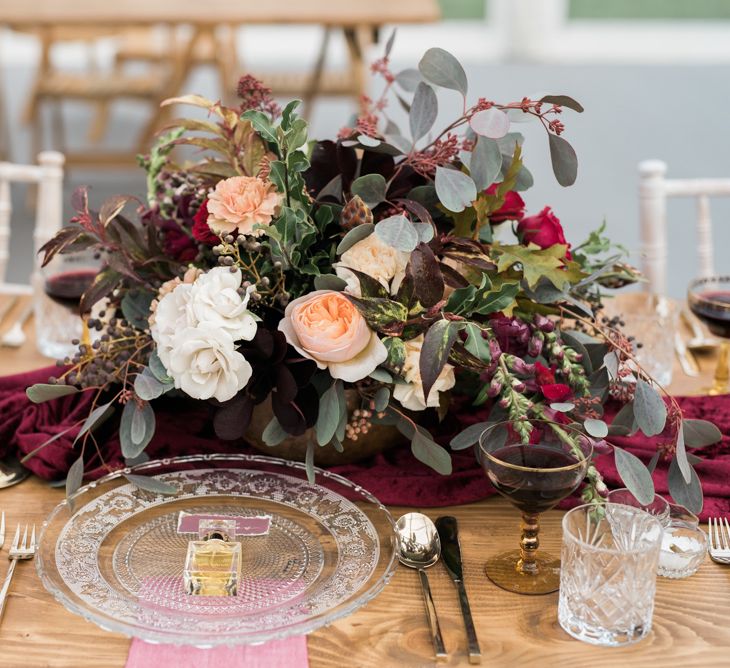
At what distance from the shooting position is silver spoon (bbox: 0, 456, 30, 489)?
1.20 m

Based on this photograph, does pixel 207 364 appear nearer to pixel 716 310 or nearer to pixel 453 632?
pixel 453 632

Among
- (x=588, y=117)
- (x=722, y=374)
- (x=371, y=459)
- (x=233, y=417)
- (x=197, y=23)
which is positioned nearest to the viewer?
(x=233, y=417)

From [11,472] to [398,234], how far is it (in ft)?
1.81

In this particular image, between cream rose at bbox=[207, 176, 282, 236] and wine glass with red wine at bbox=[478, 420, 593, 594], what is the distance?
34cm

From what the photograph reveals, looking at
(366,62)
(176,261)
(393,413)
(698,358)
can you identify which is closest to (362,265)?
(393,413)

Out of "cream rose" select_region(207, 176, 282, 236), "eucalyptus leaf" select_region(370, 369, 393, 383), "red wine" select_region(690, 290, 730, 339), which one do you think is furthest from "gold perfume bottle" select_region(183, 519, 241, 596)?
"red wine" select_region(690, 290, 730, 339)

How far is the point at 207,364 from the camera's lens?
1.03 meters

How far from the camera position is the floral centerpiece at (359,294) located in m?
1.04

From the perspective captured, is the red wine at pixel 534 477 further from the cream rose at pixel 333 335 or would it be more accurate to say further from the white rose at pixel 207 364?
the white rose at pixel 207 364

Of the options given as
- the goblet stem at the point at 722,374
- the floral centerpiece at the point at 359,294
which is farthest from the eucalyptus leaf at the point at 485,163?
the goblet stem at the point at 722,374

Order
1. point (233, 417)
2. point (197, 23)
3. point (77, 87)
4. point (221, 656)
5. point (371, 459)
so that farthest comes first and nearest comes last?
point (77, 87) → point (197, 23) → point (371, 459) → point (233, 417) → point (221, 656)

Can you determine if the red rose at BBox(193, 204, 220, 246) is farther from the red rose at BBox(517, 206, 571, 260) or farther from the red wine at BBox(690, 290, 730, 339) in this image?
the red wine at BBox(690, 290, 730, 339)

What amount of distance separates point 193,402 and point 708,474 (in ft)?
2.13

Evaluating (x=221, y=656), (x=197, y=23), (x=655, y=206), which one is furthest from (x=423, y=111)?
(x=197, y=23)
